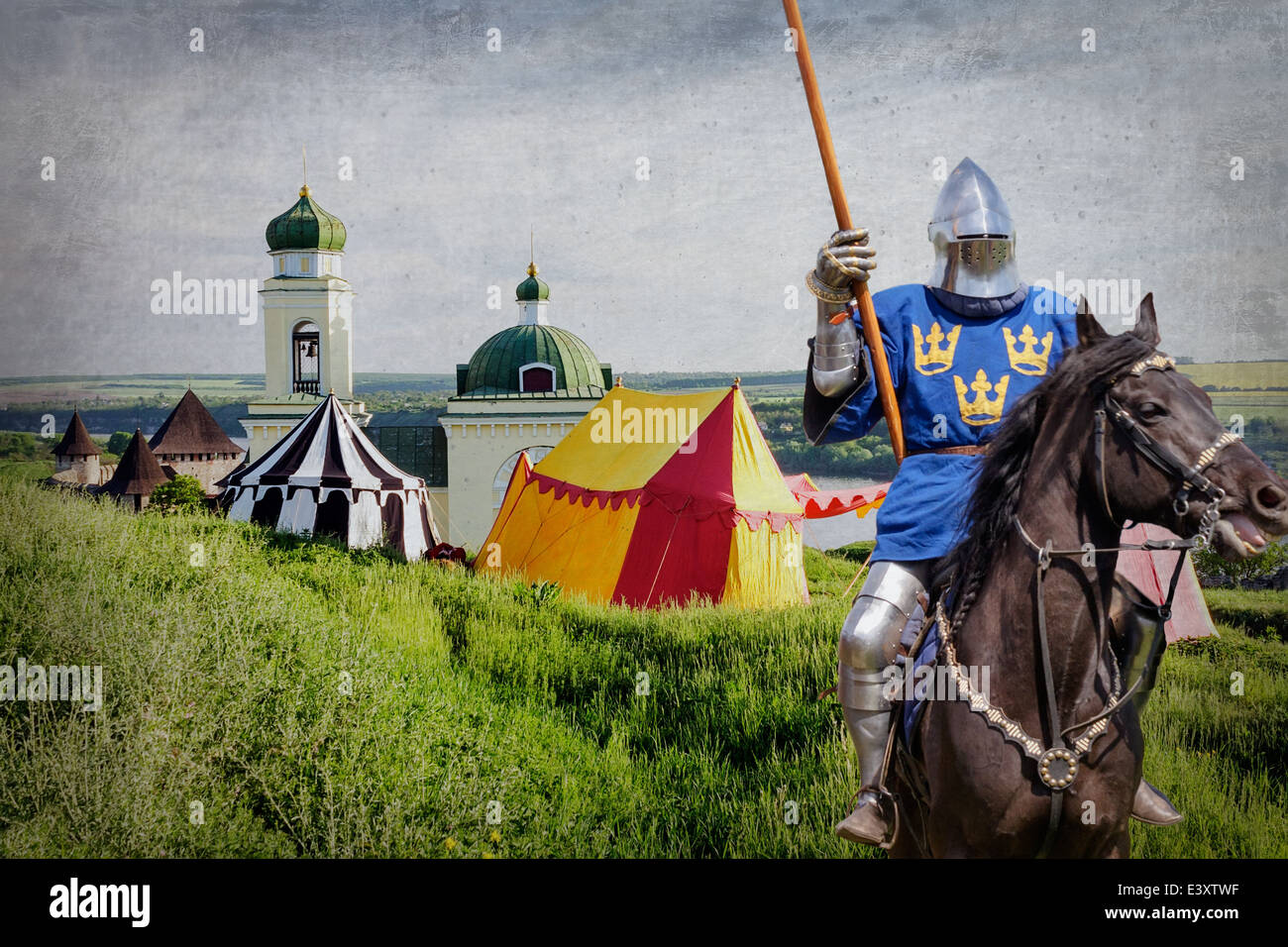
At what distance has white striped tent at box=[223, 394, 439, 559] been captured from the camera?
26.3ft

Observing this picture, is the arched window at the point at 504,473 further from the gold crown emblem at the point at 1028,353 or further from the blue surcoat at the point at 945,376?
the gold crown emblem at the point at 1028,353

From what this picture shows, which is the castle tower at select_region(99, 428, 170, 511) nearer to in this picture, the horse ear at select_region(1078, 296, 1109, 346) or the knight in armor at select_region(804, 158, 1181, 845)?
the knight in armor at select_region(804, 158, 1181, 845)

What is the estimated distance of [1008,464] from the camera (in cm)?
188

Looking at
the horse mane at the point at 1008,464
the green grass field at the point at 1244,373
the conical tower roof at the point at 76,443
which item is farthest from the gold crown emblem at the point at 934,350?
the conical tower roof at the point at 76,443

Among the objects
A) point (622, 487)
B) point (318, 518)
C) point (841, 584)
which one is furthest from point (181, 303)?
point (841, 584)

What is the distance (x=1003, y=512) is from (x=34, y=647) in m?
2.80

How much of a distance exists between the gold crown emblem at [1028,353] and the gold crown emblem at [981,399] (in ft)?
0.15

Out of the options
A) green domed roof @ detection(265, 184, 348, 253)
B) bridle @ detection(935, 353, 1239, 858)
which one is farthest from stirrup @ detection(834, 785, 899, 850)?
green domed roof @ detection(265, 184, 348, 253)

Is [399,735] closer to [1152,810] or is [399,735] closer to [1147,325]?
[1152,810]

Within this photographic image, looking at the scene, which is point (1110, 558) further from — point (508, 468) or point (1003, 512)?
point (508, 468)

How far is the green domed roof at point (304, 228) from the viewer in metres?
5.48

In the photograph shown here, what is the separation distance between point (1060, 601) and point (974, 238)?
81 cm
